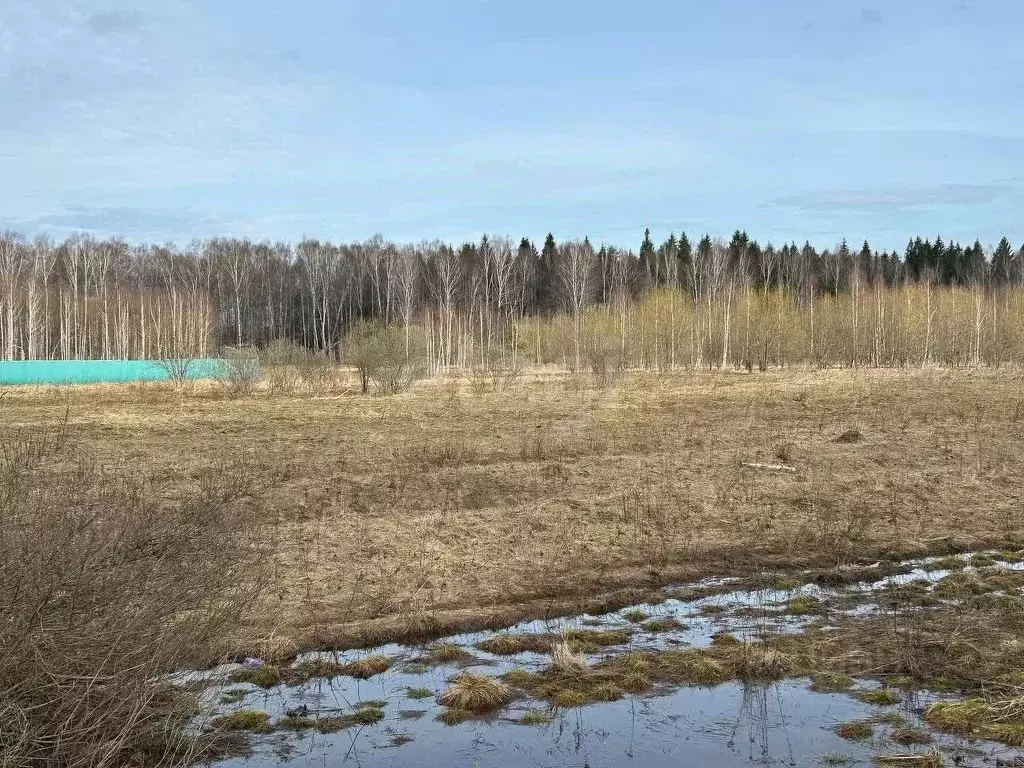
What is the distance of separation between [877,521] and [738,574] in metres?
3.79

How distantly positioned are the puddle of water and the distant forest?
4309 centimetres

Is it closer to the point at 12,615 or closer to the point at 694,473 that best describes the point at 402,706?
the point at 12,615

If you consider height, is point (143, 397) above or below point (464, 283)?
below

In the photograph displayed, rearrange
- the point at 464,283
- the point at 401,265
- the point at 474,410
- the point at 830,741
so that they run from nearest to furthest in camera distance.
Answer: the point at 830,741, the point at 474,410, the point at 401,265, the point at 464,283

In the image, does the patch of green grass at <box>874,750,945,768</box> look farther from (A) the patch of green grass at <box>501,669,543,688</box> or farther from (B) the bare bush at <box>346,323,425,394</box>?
(B) the bare bush at <box>346,323,425,394</box>

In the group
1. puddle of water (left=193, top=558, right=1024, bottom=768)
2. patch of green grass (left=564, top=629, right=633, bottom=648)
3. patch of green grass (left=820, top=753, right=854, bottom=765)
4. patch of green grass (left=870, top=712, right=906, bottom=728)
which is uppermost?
patch of green grass (left=870, top=712, right=906, bottom=728)

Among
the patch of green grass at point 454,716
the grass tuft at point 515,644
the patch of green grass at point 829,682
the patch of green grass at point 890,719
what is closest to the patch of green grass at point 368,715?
the patch of green grass at point 454,716

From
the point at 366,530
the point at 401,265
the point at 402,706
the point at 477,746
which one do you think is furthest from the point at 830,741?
the point at 401,265

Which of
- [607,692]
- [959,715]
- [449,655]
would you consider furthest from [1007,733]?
[449,655]

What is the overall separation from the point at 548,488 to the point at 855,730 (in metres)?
9.49

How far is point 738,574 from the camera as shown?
39.2 ft

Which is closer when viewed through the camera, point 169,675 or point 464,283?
point 169,675

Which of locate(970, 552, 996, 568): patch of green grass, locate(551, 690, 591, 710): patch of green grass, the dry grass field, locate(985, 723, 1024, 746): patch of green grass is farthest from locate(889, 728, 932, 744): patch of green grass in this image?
locate(970, 552, 996, 568): patch of green grass

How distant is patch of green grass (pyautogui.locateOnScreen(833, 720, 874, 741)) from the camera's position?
6934 millimetres
